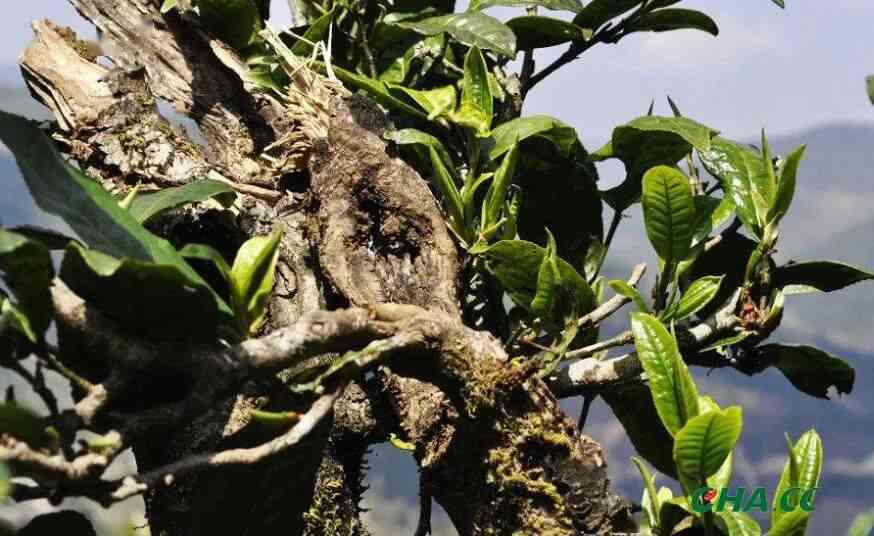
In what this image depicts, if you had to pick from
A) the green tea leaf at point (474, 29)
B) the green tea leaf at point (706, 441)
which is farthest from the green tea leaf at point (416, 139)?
the green tea leaf at point (706, 441)

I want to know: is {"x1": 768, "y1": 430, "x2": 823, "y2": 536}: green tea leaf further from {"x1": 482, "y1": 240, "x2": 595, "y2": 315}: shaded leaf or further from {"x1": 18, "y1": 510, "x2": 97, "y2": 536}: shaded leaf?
{"x1": 18, "y1": 510, "x2": 97, "y2": 536}: shaded leaf

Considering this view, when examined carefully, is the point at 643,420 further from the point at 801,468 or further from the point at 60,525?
the point at 60,525

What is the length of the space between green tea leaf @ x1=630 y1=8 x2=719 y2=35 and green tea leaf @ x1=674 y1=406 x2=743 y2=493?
0.52m

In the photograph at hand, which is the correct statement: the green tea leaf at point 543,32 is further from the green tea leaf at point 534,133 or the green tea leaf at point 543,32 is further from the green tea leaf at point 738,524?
the green tea leaf at point 738,524

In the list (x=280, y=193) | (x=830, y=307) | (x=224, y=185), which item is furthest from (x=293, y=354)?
(x=830, y=307)

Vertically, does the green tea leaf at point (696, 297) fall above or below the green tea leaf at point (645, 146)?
below

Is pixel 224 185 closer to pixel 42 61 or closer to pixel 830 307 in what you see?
pixel 42 61

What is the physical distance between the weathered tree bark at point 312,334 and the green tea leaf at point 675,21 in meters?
0.34

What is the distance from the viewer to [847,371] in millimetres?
928

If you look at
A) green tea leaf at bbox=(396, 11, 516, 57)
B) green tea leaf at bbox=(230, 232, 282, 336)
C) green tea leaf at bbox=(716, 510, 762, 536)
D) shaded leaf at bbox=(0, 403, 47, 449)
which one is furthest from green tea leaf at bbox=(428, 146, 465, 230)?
shaded leaf at bbox=(0, 403, 47, 449)

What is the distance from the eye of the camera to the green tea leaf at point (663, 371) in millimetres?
734

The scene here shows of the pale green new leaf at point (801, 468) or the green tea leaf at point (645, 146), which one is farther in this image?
the green tea leaf at point (645, 146)

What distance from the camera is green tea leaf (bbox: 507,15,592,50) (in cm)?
100

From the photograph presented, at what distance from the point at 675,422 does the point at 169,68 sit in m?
0.66
